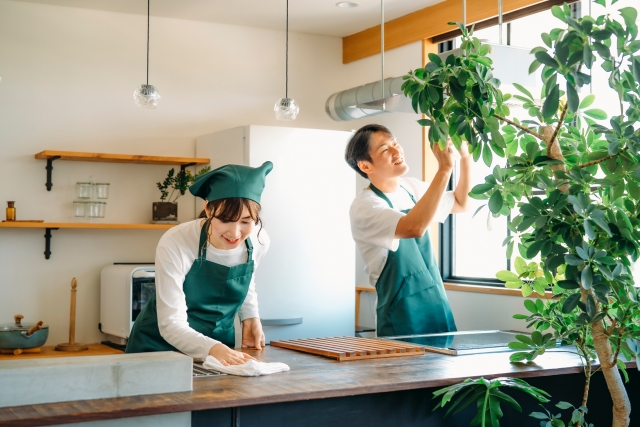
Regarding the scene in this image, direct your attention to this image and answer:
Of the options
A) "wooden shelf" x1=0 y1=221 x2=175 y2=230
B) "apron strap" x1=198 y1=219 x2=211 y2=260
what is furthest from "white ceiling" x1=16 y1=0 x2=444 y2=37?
"apron strap" x1=198 y1=219 x2=211 y2=260

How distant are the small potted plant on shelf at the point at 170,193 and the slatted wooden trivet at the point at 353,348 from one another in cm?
235

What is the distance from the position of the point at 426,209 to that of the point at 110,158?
247 cm

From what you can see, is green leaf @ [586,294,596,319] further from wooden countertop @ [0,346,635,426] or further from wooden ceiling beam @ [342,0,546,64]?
wooden ceiling beam @ [342,0,546,64]

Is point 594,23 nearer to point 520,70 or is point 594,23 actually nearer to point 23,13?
point 520,70

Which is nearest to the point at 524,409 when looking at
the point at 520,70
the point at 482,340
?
the point at 482,340

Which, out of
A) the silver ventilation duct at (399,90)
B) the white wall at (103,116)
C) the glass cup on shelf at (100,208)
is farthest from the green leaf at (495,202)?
the glass cup on shelf at (100,208)

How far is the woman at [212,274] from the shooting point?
234cm

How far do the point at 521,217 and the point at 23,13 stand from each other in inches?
149

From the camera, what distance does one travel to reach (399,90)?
12.0 feet

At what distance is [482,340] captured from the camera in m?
2.75

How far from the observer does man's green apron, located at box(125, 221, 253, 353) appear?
2.59 m

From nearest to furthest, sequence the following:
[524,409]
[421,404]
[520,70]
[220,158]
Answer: [421,404] < [524,409] < [520,70] < [220,158]

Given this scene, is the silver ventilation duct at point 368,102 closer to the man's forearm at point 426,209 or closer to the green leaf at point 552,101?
the man's forearm at point 426,209

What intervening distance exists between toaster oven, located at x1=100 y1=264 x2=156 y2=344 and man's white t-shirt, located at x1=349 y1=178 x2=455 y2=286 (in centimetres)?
151
